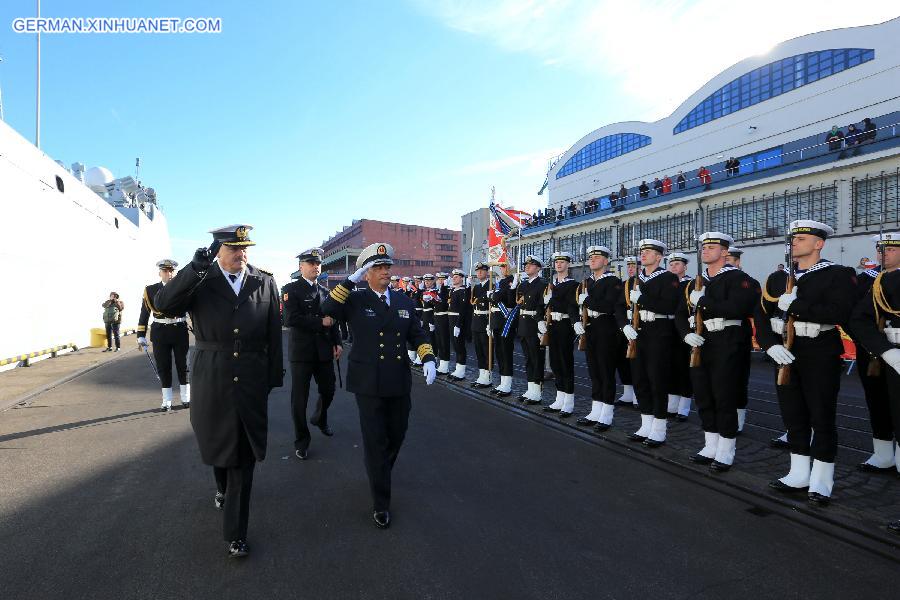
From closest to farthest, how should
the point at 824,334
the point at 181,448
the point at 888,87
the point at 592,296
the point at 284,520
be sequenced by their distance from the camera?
1. the point at 284,520
2. the point at 824,334
3. the point at 181,448
4. the point at 592,296
5. the point at 888,87

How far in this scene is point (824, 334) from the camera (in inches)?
158

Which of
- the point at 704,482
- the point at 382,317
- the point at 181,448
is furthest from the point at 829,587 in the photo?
the point at 181,448

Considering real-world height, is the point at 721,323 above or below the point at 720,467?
above

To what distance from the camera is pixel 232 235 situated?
136 inches

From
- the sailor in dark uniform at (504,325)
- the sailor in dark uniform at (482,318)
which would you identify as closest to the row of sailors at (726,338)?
the sailor in dark uniform at (504,325)

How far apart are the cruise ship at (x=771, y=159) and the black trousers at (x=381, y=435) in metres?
14.5

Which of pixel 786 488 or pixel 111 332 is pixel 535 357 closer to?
pixel 786 488

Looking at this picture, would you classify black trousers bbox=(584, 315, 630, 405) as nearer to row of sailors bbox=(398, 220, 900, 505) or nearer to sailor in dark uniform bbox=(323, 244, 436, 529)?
row of sailors bbox=(398, 220, 900, 505)

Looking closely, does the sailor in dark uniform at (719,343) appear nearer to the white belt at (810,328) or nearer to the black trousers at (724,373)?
the black trousers at (724,373)

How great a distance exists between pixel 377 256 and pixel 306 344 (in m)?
2.01

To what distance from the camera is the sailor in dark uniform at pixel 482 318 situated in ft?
31.6

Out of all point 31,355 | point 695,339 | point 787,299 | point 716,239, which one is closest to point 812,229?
point 787,299

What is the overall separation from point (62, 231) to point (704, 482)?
18512 mm

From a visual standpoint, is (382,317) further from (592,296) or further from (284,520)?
(592,296)
